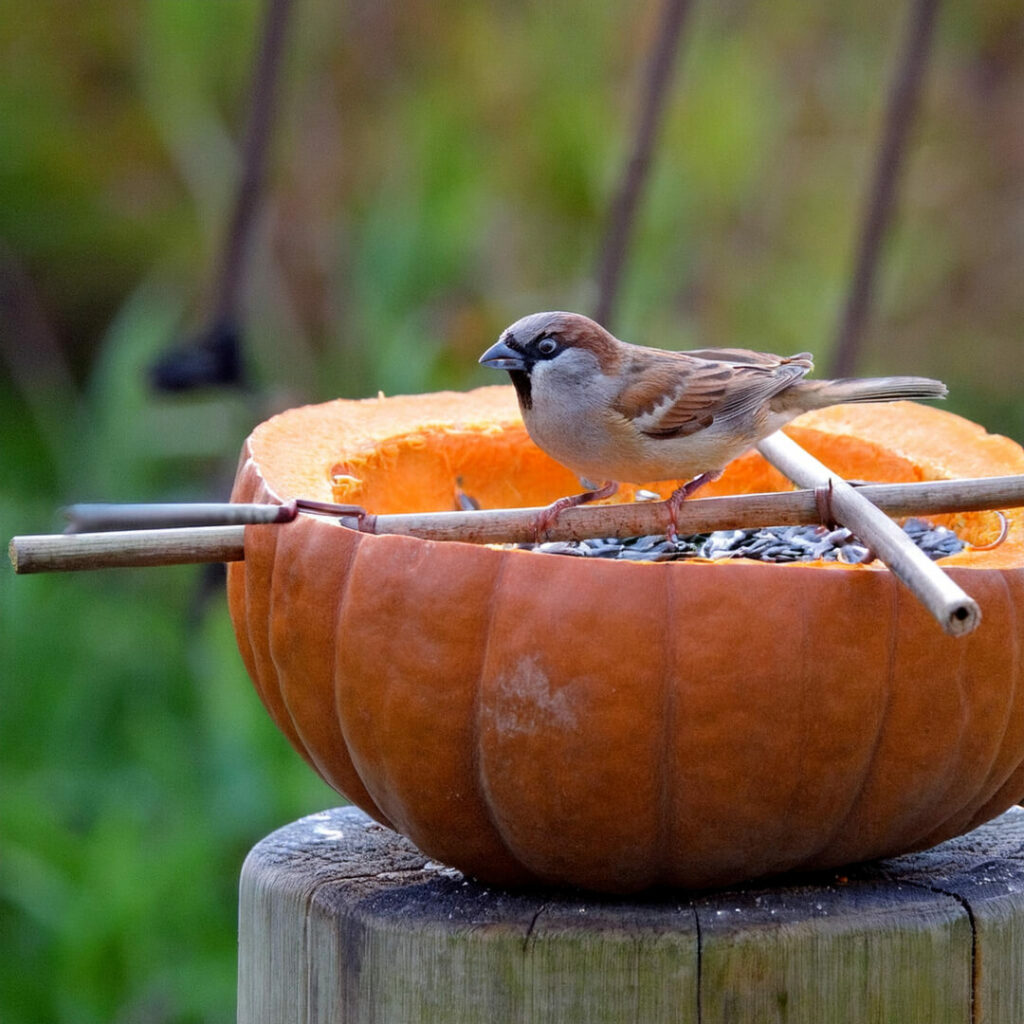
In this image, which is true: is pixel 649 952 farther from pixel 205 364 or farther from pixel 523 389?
pixel 205 364

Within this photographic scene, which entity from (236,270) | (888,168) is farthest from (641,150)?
(236,270)

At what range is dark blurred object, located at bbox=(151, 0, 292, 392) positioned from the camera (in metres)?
3.83

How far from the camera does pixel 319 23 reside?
277 inches

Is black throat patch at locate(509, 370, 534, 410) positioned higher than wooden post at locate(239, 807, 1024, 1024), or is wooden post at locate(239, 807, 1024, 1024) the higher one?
black throat patch at locate(509, 370, 534, 410)

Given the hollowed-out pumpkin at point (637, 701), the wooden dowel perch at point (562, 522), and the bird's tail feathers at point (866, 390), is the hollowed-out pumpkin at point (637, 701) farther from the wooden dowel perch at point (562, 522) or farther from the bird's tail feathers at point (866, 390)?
the bird's tail feathers at point (866, 390)

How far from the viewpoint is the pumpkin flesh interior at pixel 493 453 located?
2754 mm

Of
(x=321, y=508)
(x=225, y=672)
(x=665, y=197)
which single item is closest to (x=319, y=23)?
(x=665, y=197)

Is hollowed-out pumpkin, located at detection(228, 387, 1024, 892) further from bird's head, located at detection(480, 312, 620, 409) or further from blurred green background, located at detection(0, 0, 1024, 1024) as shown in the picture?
blurred green background, located at detection(0, 0, 1024, 1024)

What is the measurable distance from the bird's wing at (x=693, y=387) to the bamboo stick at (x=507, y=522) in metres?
0.56

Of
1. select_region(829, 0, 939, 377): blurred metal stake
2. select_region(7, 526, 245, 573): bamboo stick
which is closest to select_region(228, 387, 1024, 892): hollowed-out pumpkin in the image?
select_region(7, 526, 245, 573): bamboo stick

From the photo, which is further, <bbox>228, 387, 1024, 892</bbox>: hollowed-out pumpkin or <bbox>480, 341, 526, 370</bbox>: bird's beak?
<bbox>480, 341, 526, 370</bbox>: bird's beak

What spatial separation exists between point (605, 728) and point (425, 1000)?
49cm

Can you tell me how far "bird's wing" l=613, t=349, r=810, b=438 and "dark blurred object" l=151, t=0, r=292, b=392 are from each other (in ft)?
4.41

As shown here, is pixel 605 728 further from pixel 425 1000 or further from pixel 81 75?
pixel 81 75
